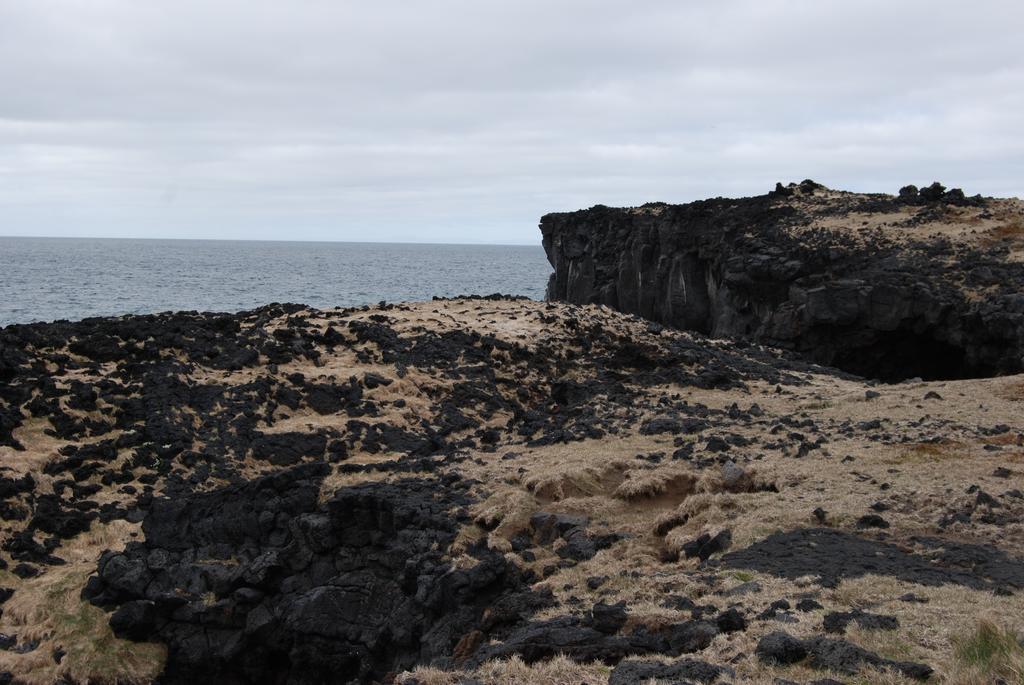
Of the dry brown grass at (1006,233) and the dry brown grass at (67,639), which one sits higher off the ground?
the dry brown grass at (1006,233)

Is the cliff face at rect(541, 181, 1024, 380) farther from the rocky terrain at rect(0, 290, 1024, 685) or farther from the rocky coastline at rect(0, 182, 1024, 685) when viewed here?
the rocky terrain at rect(0, 290, 1024, 685)

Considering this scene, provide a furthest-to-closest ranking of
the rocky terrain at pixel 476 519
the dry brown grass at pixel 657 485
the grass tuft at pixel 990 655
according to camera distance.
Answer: the dry brown grass at pixel 657 485 → the rocky terrain at pixel 476 519 → the grass tuft at pixel 990 655

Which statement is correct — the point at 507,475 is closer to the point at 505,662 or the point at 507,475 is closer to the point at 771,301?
the point at 505,662

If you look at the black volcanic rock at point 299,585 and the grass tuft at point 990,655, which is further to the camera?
the black volcanic rock at point 299,585

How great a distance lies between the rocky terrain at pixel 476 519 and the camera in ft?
42.4

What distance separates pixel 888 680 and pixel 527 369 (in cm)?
2834

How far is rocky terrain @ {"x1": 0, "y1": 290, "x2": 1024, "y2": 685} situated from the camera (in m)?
12.9

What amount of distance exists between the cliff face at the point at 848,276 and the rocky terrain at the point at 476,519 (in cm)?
2085

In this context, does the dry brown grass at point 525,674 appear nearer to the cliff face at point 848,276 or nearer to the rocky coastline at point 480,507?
the rocky coastline at point 480,507

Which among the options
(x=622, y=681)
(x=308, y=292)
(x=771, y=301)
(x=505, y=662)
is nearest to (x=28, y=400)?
(x=505, y=662)

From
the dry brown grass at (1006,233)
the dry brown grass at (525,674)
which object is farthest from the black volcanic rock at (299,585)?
the dry brown grass at (1006,233)

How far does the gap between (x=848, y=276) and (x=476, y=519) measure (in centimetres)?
4455

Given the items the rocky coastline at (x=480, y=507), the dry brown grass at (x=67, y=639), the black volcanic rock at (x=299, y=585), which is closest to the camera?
the rocky coastline at (x=480, y=507)

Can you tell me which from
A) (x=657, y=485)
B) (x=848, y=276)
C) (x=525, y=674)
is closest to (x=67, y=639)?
(x=525, y=674)
